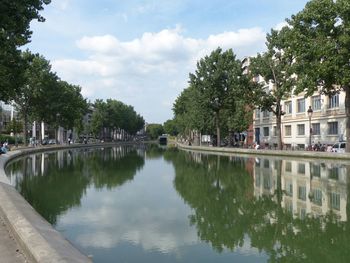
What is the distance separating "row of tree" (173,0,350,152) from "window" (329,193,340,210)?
2318 centimetres

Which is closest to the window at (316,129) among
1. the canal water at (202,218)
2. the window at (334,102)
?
the window at (334,102)

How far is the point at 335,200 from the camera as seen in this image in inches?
685

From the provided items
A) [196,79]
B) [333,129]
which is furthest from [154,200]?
[196,79]

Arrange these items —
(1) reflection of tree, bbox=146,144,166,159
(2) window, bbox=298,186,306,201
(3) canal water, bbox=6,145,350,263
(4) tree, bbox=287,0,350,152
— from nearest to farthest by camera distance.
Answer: (3) canal water, bbox=6,145,350,263
(2) window, bbox=298,186,306,201
(4) tree, bbox=287,0,350,152
(1) reflection of tree, bbox=146,144,166,159

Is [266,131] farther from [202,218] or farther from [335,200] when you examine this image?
[202,218]

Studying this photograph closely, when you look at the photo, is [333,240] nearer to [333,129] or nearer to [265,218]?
[265,218]

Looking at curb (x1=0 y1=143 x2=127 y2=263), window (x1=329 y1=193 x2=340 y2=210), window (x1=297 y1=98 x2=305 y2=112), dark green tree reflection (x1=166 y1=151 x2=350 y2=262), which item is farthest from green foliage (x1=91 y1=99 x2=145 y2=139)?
curb (x1=0 y1=143 x2=127 y2=263)

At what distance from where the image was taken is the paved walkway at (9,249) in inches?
320

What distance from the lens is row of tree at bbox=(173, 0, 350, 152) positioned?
40.3 metres

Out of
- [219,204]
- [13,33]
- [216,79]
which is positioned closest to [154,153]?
[216,79]

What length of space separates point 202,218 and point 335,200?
606 cm

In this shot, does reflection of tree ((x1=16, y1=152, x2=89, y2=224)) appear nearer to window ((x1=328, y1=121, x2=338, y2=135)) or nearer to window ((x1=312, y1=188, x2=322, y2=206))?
window ((x1=312, y1=188, x2=322, y2=206))

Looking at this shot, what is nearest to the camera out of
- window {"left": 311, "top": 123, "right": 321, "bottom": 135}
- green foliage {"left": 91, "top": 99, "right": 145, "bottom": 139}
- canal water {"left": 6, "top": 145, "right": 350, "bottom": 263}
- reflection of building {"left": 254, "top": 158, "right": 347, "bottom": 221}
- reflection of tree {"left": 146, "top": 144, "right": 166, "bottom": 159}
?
canal water {"left": 6, "top": 145, "right": 350, "bottom": 263}

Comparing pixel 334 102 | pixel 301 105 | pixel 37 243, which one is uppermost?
pixel 301 105
